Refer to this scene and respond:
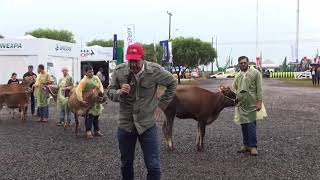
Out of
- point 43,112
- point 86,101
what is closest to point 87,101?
point 86,101

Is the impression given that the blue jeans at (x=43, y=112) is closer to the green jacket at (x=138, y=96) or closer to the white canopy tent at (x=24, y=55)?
the green jacket at (x=138, y=96)

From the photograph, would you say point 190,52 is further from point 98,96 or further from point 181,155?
point 181,155

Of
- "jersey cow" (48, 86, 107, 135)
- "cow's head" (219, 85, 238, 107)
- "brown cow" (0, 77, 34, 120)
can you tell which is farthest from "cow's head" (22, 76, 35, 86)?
"cow's head" (219, 85, 238, 107)

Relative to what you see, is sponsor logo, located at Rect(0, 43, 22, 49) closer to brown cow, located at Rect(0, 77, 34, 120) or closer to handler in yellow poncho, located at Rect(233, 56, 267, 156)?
brown cow, located at Rect(0, 77, 34, 120)

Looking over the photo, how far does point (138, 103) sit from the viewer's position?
5.98 meters

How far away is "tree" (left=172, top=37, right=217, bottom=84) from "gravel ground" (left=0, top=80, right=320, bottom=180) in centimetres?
6636

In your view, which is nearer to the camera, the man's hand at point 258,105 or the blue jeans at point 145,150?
the blue jeans at point 145,150

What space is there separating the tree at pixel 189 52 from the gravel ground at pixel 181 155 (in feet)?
218

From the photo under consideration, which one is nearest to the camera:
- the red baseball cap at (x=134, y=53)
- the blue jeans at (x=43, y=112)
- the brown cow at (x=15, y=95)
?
the red baseball cap at (x=134, y=53)

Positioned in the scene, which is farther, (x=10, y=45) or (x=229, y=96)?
(x=10, y=45)

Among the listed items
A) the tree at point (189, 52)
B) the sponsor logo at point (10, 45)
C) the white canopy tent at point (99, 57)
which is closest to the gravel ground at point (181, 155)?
the sponsor logo at point (10, 45)

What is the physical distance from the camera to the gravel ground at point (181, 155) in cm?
810

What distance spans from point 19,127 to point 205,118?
6.81 metres

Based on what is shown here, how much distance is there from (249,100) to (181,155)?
64.6 inches
